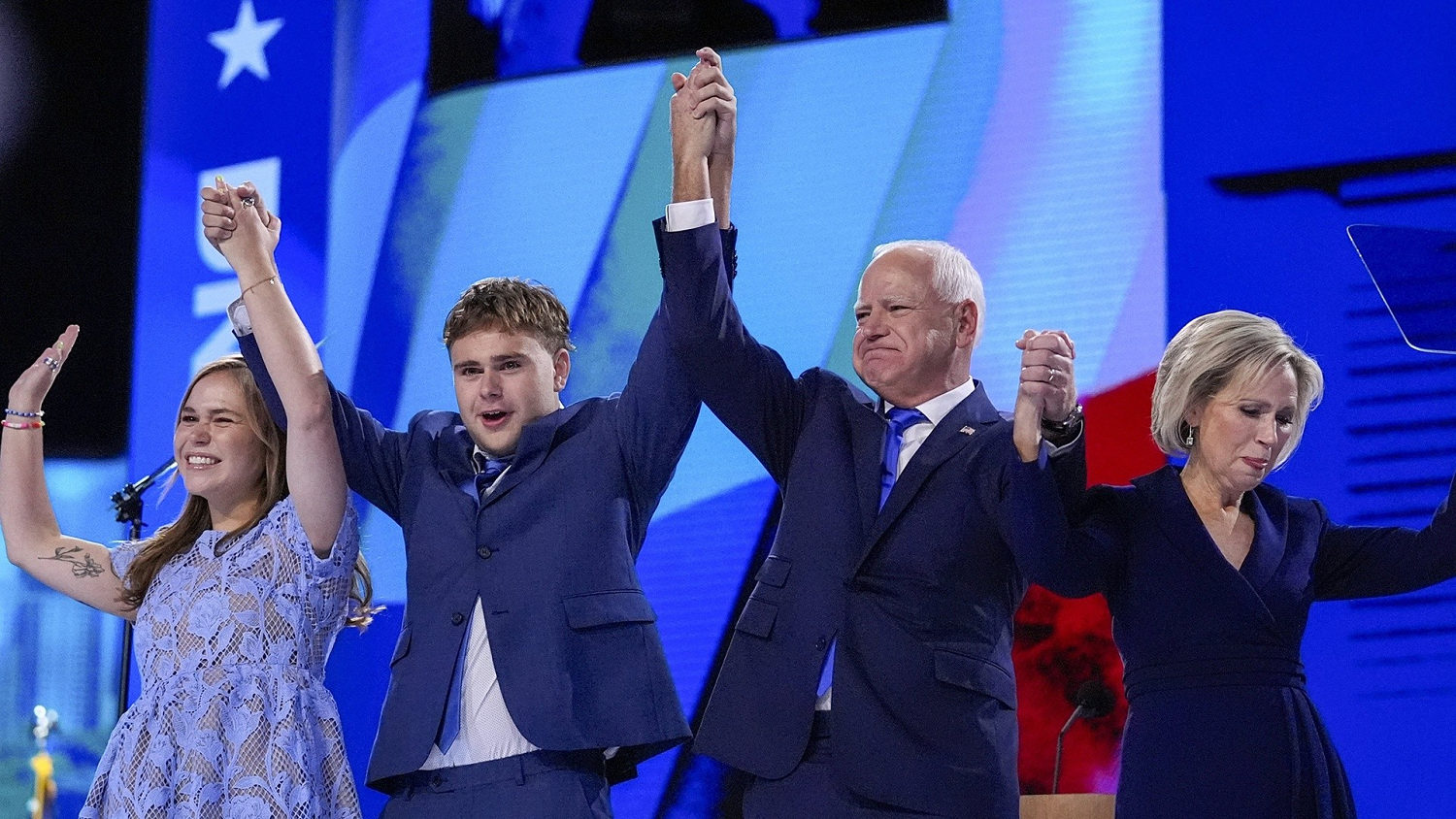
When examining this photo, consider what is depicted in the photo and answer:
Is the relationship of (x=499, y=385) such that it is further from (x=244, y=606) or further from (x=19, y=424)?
(x=19, y=424)

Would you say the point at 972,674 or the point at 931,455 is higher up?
the point at 931,455

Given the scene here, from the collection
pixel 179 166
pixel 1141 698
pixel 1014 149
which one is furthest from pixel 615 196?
pixel 1141 698

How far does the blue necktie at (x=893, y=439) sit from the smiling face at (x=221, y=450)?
3.86ft

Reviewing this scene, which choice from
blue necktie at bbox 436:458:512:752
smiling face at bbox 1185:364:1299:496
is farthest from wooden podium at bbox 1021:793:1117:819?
blue necktie at bbox 436:458:512:752

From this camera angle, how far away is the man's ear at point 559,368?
2.69 meters

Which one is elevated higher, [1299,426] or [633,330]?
[633,330]

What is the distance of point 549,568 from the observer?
2436 millimetres

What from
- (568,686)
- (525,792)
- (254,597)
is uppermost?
(254,597)

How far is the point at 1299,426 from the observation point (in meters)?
2.39

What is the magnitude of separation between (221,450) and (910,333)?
1252mm

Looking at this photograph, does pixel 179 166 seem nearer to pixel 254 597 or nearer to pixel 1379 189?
pixel 254 597

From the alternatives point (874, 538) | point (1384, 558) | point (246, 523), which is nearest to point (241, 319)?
point (246, 523)

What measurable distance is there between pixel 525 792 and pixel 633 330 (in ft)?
6.97

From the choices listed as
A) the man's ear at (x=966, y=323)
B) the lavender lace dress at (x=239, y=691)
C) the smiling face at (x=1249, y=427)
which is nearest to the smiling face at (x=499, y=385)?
the lavender lace dress at (x=239, y=691)
